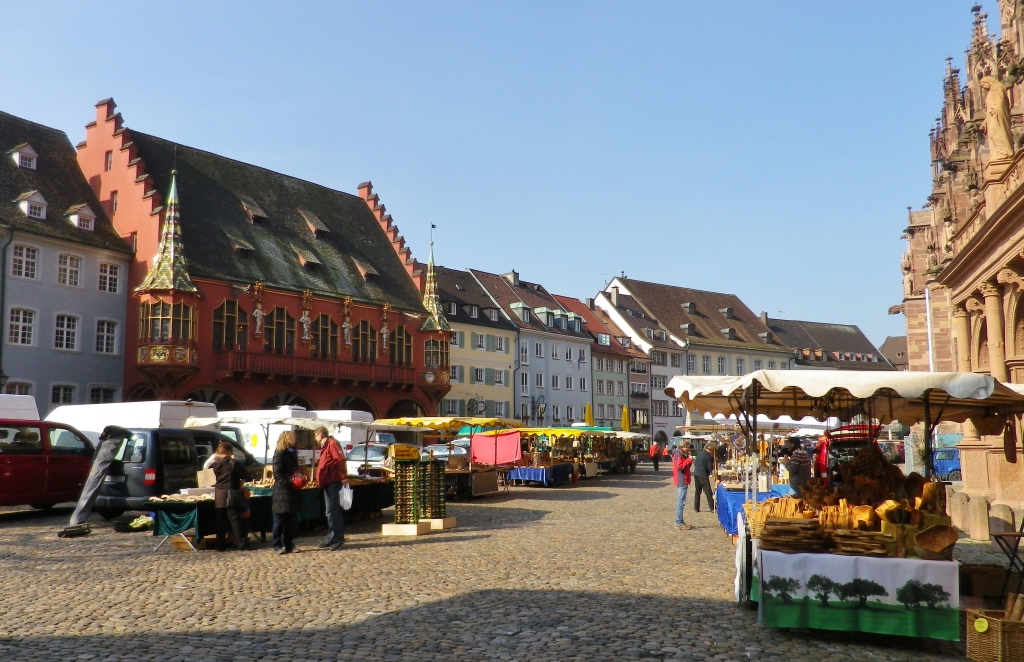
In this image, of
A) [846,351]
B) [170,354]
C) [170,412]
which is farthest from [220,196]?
[846,351]

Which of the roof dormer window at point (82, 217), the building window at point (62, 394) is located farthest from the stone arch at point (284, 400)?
the roof dormer window at point (82, 217)

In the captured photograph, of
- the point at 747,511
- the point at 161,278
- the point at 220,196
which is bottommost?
the point at 747,511

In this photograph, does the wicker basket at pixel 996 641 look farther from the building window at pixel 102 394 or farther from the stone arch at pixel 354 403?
the stone arch at pixel 354 403

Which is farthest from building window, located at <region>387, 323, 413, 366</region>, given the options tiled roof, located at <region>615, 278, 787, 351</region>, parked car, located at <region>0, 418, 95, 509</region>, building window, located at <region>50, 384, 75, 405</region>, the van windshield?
tiled roof, located at <region>615, 278, 787, 351</region>

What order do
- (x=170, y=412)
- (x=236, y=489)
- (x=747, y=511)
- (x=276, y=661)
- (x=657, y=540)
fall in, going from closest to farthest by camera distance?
(x=276, y=661) → (x=747, y=511) → (x=236, y=489) → (x=657, y=540) → (x=170, y=412)

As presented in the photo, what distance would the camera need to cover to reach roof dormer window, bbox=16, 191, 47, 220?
3622cm

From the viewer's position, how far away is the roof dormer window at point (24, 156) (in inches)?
1513

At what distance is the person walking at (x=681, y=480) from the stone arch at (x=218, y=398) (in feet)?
86.2

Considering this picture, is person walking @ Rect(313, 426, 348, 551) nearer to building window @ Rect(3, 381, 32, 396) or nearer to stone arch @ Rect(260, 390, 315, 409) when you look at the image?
building window @ Rect(3, 381, 32, 396)

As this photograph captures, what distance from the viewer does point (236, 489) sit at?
14.0 metres

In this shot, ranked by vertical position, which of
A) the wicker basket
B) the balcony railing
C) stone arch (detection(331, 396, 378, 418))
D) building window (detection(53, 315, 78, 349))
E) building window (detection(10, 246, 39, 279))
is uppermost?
building window (detection(10, 246, 39, 279))

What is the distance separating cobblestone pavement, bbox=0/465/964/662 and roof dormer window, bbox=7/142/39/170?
27527 mm

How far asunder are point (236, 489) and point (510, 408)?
49065mm

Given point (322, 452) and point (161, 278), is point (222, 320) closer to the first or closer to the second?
point (161, 278)
